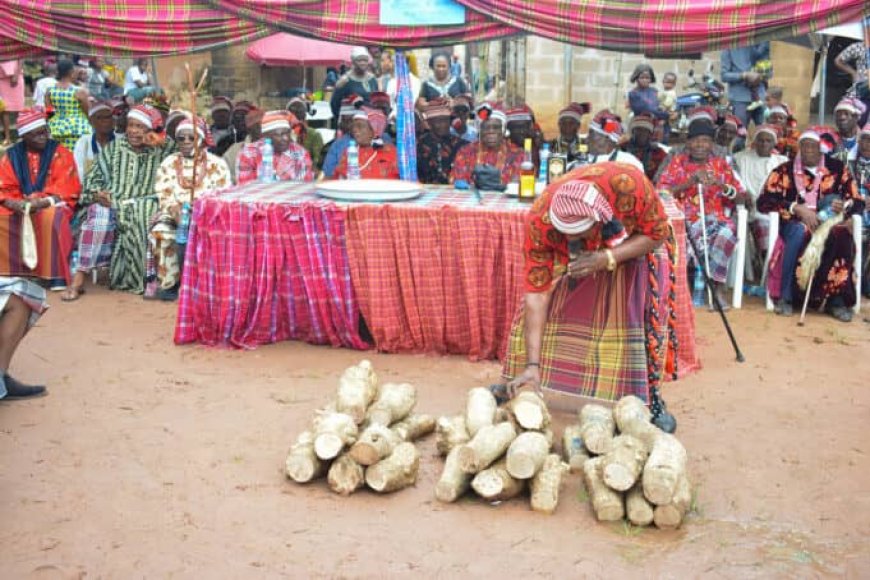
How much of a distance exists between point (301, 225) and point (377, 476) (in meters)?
2.31

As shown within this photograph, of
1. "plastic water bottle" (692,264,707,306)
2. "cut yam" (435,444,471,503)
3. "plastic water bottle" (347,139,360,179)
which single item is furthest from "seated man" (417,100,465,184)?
"cut yam" (435,444,471,503)

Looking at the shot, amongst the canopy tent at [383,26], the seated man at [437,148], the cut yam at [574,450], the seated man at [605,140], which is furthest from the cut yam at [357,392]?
the seated man at [437,148]

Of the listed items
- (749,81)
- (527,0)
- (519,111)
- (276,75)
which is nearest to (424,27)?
(527,0)

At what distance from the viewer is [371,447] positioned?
156 inches

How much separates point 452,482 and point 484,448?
20 centimetres

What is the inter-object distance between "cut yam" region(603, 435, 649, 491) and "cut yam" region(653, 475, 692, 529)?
0.15 m

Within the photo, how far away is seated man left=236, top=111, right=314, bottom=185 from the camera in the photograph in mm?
7551

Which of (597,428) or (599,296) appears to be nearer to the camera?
(597,428)

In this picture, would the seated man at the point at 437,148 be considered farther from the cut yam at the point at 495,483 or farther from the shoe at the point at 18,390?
the cut yam at the point at 495,483

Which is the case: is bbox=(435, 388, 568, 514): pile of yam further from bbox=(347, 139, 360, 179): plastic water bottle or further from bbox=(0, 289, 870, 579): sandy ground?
bbox=(347, 139, 360, 179): plastic water bottle

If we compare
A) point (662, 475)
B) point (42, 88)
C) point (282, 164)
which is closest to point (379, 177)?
point (282, 164)

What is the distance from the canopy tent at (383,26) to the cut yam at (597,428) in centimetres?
301

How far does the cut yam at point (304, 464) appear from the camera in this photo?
13.2 ft

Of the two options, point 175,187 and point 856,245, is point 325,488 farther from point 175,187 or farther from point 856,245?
point 856,245
